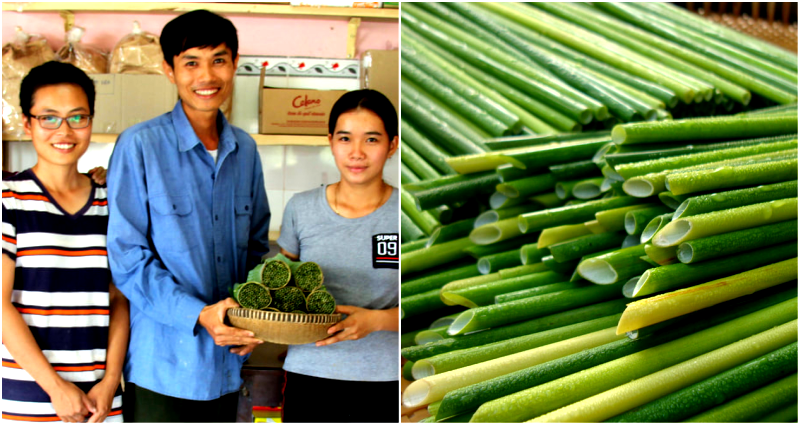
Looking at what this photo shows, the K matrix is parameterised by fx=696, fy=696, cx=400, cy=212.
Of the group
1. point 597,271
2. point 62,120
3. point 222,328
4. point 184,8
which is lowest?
point 222,328

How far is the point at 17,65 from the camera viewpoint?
1242 millimetres

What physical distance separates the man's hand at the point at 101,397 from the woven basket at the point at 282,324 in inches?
10.0

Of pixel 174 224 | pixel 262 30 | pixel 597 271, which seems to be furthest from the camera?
pixel 262 30

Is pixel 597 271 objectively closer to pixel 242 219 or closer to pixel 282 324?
pixel 282 324

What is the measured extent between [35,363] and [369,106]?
0.74 m

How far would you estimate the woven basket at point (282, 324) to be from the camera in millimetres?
1171

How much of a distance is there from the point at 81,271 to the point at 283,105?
18.1 inches

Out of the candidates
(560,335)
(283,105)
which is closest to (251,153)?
(283,105)

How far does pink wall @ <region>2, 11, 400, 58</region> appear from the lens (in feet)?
4.22

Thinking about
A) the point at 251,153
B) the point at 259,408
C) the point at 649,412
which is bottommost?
the point at 259,408

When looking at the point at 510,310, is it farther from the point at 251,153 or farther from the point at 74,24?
the point at 74,24

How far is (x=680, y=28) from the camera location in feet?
6.57

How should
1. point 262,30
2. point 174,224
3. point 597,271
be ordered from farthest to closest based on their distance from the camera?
1. point 262,30
2. point 174,224
3. point 597,271

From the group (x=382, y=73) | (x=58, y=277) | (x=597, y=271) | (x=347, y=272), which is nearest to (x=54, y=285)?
(x=58, y=277)
